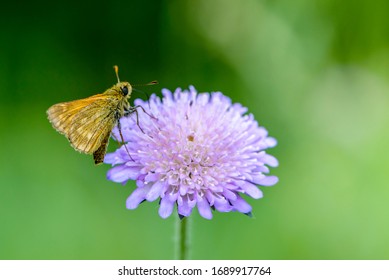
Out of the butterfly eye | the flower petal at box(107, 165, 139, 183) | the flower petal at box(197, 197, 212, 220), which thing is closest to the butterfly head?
the butterfly eye

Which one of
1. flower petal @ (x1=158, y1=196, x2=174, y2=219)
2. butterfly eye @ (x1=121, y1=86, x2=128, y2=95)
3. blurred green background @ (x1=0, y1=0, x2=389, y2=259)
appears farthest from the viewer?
blurred green background @ (x1=0, y1=0, x2=389, y2=259)

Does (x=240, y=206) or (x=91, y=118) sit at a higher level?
(x=91, y=118)

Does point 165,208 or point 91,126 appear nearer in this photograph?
point 165,208

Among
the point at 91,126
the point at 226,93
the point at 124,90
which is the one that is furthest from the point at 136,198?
the point at 226,93

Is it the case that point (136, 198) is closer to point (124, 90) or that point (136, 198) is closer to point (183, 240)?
point (183, 240)

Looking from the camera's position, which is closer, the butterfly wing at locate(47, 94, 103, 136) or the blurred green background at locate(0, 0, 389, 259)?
the butterfly wing at locate(47, 94, 103, 136)

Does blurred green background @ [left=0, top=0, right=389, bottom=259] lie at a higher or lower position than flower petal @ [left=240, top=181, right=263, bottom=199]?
higher

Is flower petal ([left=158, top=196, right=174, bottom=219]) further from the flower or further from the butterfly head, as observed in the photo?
the butterfly head
